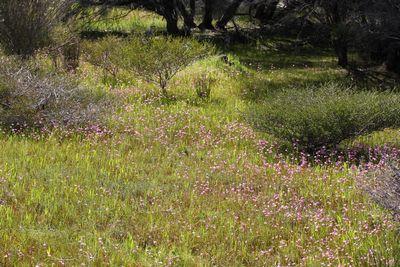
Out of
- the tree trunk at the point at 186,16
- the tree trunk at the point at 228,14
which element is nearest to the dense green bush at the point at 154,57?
the tree trunk at the point at 186,16

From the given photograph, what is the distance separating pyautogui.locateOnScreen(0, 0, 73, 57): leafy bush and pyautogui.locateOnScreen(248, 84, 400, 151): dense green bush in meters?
5.98

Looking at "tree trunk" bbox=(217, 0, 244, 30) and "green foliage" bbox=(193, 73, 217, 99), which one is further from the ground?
"tree trunk" bbox=(217, 0, 244, 30)

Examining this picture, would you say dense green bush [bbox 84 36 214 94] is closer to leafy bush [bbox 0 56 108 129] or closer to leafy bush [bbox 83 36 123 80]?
leafy bush [bbox 83 36 123 80]

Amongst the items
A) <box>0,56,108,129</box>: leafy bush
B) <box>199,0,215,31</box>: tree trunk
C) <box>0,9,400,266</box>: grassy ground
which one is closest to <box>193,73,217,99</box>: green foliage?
<box>0,9,400,266</box>: grassy ground

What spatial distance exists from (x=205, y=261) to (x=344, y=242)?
4.29ft

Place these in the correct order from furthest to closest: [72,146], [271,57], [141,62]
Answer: [271,57] < [141,62] < [72,146]

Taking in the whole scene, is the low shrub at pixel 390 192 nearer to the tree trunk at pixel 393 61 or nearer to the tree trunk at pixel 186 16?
the tree trunk at pixel 393 61

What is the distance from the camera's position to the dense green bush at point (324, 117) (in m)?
8.52

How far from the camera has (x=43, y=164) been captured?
7570mm

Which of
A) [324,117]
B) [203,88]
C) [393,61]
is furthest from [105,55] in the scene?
[393,61]

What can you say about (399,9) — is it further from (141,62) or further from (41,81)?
(41,81)

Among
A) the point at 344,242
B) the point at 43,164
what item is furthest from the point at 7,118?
the point at 344,242

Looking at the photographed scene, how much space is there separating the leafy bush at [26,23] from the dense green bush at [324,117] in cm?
598

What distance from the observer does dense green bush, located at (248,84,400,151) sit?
8.52 m
